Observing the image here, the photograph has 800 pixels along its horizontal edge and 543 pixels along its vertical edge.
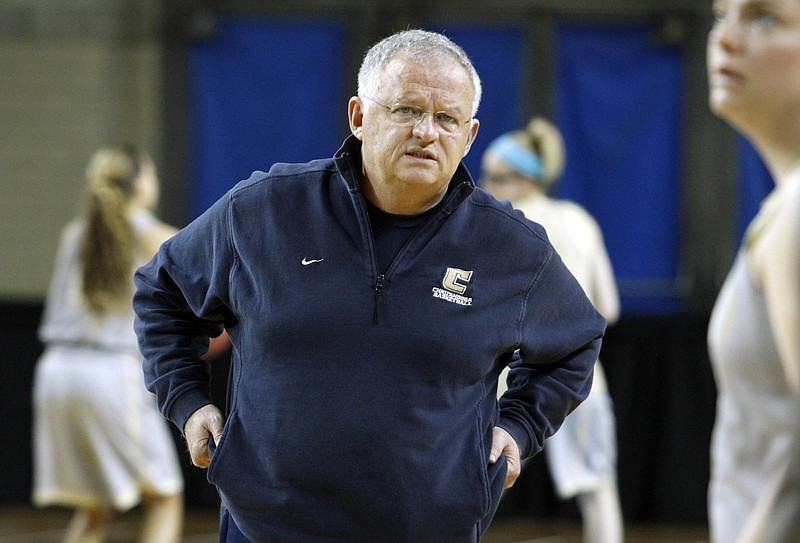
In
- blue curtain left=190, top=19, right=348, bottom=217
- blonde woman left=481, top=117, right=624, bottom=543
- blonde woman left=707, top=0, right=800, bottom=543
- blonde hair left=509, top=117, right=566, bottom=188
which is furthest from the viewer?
blue curtain left=190, top=19, right=348, bottom=217

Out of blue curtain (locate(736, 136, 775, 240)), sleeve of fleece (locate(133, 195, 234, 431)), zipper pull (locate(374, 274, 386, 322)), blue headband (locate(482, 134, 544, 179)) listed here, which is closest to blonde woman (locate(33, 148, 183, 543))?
blue headband (locate(482, 134, 544, 179))

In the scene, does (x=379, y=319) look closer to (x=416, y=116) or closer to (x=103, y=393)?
(x=416, y=116)

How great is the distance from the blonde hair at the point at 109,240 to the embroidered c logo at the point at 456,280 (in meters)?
2.71

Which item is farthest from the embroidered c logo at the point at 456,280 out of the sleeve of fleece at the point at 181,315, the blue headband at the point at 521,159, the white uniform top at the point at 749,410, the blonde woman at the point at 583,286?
the blue headband at the point at 521,159

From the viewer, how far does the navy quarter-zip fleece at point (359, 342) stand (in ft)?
7.20

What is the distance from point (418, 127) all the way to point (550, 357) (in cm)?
54

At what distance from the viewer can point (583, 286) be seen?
4703 mm

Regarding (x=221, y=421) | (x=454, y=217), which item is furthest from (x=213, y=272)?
(x=454, y=217)

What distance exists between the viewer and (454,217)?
7.66 ft

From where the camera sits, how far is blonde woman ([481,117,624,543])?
4664 millimetres

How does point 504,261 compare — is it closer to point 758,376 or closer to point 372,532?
point 372,532

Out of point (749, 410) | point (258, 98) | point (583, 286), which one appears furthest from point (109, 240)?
point (258, 98)

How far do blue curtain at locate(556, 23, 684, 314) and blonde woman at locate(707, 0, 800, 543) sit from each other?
21.4 feet

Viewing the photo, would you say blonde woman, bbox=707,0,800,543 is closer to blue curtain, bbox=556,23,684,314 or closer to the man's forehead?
the man's forehead
